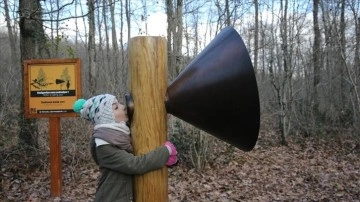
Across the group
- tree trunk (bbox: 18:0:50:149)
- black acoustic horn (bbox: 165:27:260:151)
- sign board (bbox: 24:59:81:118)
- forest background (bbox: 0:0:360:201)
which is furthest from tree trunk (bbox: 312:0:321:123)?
black acoustic horn (bbox: 165:27:260:151)

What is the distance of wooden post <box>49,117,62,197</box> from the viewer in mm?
5777

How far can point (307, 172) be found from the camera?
7582mm

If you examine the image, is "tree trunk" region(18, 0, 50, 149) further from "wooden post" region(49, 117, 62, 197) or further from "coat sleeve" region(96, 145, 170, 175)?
"coat sleeve" region(96, 145, 170, 175)

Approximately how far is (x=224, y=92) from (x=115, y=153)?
66cm

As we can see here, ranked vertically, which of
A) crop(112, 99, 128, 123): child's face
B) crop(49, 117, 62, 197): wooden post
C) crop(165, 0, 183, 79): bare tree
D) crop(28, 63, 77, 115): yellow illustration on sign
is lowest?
crop(49, 117, 62, 197): wooden post

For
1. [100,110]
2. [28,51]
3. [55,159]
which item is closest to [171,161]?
[100,110]

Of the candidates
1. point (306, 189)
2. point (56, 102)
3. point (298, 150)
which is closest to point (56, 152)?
point (56, 102)

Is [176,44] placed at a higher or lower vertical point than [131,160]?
higher

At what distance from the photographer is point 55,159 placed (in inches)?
229

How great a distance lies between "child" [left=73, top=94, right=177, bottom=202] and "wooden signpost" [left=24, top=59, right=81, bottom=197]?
396 cm

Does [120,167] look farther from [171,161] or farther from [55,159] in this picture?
[55,159]

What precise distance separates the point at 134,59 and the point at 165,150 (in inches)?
18.4

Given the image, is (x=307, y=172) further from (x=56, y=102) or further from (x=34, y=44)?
(x=34, y=44)

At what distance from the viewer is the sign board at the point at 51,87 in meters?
5.84
